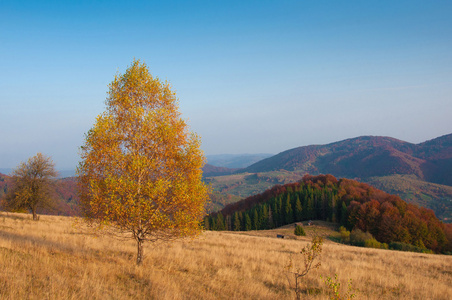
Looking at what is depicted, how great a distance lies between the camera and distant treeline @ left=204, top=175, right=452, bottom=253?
80.1 metres

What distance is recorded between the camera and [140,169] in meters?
11.5

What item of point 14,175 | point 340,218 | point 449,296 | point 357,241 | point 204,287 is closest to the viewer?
point 204,287

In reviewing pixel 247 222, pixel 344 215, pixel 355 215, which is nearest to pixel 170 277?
pixel 355 215

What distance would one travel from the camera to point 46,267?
30.2ft

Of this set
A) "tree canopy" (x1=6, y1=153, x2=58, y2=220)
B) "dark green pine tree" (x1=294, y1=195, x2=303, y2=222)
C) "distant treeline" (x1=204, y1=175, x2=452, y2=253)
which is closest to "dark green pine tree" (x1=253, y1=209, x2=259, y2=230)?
"distant treeline" (x1=204, y1=175, x2=452, y2=253)

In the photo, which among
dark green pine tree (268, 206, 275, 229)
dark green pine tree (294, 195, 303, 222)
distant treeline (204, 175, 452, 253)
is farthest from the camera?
dark green pine tree (268, 206, 275, 229)

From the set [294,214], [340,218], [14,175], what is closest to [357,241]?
[340,218]

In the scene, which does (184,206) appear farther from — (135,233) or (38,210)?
(38,210)

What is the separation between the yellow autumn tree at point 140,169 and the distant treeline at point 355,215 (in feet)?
291

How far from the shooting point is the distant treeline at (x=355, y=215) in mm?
80062

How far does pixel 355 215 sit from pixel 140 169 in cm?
9272

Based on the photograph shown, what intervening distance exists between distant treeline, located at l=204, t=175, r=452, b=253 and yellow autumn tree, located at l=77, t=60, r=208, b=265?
8870cm

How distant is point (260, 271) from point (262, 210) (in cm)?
10239

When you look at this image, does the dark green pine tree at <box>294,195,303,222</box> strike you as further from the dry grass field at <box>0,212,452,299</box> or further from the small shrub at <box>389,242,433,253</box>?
the dry grass field at <box>0,212,452,299</box>
